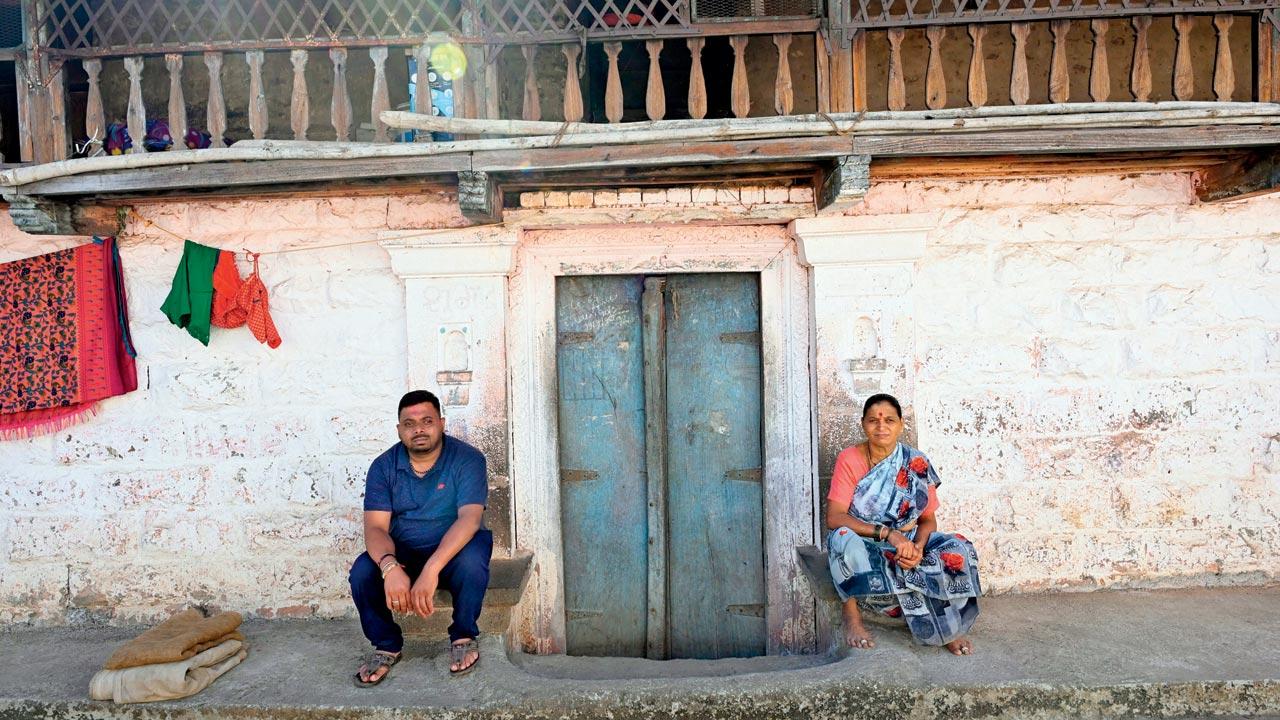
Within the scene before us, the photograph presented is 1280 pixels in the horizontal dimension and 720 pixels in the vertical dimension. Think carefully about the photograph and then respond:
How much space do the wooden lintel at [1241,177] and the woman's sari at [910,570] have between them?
75.6 inches

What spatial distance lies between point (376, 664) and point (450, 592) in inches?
15.8

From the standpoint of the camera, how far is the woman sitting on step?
3684mm

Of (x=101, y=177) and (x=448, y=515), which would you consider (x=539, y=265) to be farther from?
(x=101, y=177)

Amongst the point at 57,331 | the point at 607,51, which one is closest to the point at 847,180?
the point at 607,51

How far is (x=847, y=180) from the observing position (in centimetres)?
373

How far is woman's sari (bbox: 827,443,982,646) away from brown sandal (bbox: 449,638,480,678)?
1541mm

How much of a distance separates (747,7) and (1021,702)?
3.27 metres

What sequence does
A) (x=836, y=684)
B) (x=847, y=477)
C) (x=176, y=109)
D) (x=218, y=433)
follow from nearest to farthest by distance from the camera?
(x=836, y=684) < (x=847, y=477) < (x=176, y=109) < (x=218, y=433)

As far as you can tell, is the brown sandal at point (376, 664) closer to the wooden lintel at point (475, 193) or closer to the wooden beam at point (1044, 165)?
the wooden lintel at point (475, 193)

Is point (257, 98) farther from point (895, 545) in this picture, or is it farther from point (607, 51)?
point (895, 545)

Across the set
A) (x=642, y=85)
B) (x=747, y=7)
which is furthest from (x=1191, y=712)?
(x=642, y=85)

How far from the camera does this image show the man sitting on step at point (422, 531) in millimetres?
3619

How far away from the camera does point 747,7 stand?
14.0 feet

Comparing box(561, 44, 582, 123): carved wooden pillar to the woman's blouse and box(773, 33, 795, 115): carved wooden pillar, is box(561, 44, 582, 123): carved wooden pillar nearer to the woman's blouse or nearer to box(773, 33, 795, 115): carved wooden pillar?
box(773, 33, 795, 115): carved wooden pillar
